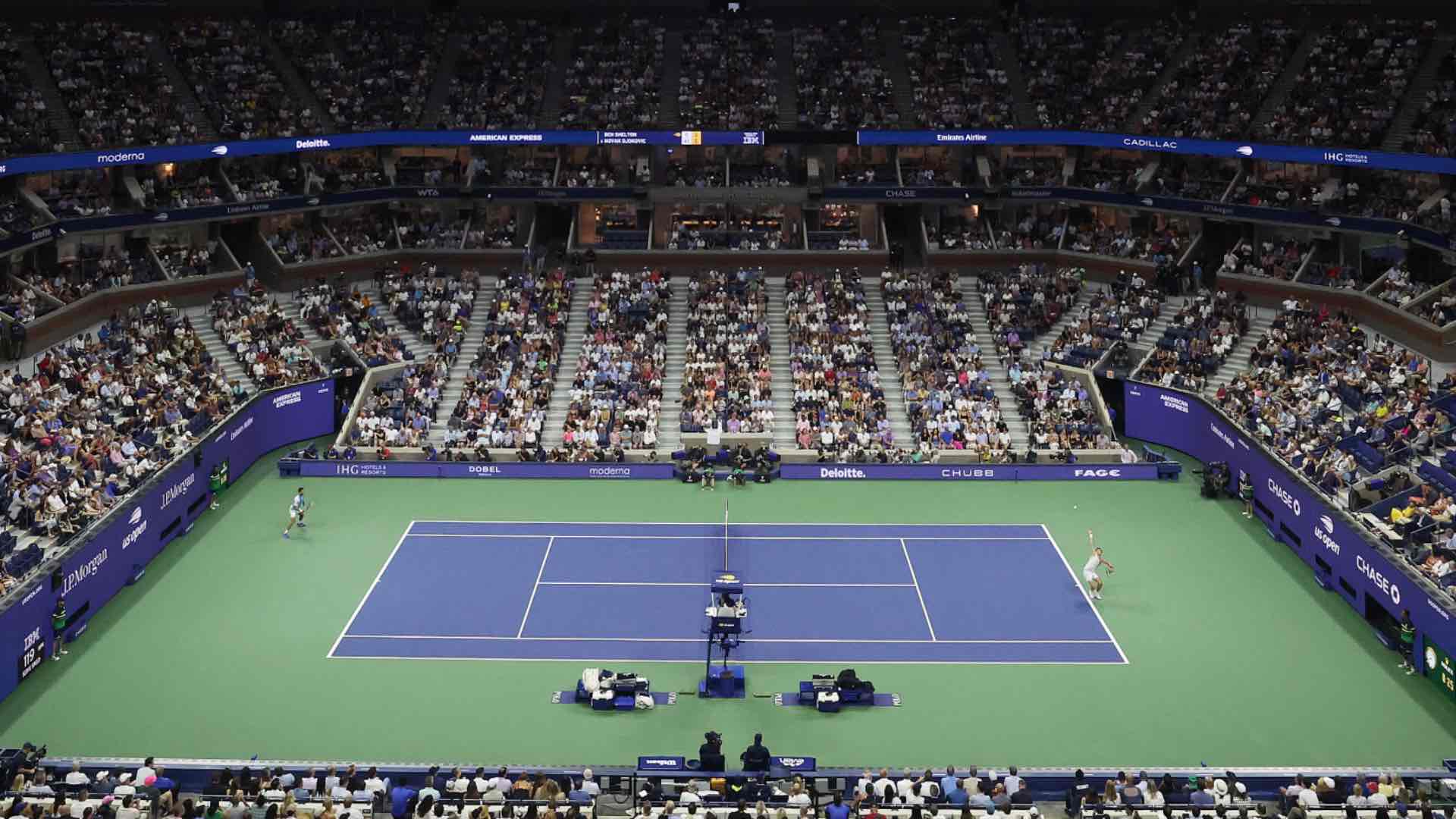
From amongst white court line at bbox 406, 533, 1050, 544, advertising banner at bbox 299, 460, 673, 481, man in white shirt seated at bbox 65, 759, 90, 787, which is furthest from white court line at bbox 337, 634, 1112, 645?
advertising banner at bbox 299, 460, 673, 481

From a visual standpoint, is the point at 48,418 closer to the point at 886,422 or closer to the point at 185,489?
the point at 185,489

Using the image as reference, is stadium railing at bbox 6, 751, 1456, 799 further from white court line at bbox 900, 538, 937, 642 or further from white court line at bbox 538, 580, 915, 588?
white court line at bbox 538, 580, 915, 588

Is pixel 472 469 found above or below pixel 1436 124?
below

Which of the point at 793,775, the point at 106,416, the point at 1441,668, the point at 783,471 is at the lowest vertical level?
the point at 793,775

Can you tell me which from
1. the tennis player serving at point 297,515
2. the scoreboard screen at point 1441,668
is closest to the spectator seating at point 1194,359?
the scoreboard screen at point 1441,668

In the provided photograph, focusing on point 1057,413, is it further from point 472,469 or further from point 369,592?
point 369,592

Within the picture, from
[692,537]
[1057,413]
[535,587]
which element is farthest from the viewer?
[1057,413]

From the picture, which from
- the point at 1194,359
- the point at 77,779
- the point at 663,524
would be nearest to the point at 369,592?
the point at 663,524

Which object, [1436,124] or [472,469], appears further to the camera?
[1436,124]

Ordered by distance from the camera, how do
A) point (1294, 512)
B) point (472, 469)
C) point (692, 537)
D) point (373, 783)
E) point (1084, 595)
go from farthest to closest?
1. point (472, 469)
2. point (692, 537)
3. point (1294, 512)
4. point (1084, 595)
5. point (373, 783)
